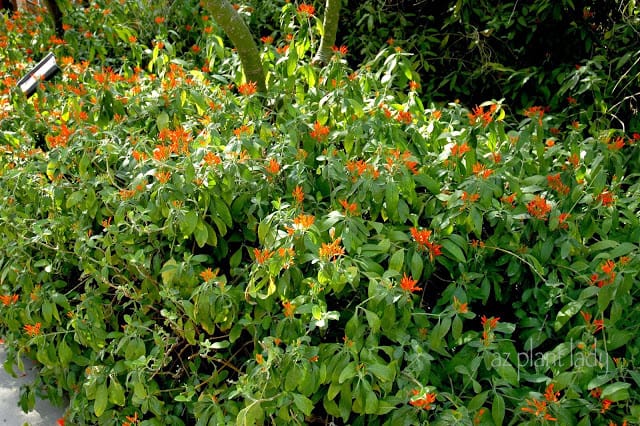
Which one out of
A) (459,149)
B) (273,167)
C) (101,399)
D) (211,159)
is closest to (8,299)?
(101,399)

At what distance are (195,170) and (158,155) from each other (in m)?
0.12

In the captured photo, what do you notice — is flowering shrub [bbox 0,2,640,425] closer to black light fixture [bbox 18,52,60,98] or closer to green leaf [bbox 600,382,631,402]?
green leaf [bbox 600,382,631,402]

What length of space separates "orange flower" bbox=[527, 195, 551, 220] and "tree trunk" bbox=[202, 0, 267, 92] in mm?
1275

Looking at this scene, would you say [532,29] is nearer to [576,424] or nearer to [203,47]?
[203,47]

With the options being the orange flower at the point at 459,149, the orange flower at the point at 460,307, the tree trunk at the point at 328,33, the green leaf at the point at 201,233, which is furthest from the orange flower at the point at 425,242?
the tree trunk at the point at 328,33

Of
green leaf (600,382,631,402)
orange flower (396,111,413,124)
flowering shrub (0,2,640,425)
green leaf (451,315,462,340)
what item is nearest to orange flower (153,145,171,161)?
flowering shrub (0,2,640,425)

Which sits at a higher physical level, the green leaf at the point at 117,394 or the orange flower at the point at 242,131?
the orange flower at the point at 242,131

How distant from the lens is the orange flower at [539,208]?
1.93 m

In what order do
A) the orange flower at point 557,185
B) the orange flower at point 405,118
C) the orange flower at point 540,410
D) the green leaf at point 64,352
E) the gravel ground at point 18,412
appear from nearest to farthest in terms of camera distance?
the orange flower at point 540,410 < the orange flower at point 557,185 < the green leaf at point 64,352 < the orange flower at point 405,118 < the gravel ground at point 18,412

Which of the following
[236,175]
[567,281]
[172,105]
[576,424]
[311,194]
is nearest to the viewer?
[576,424]

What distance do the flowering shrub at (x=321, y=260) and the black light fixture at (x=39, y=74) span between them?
0.91 ft

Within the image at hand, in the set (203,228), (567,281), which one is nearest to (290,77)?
(203,228)

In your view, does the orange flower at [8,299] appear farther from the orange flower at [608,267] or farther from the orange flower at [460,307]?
the orange flower at [608,267]

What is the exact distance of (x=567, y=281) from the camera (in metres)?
1.89
